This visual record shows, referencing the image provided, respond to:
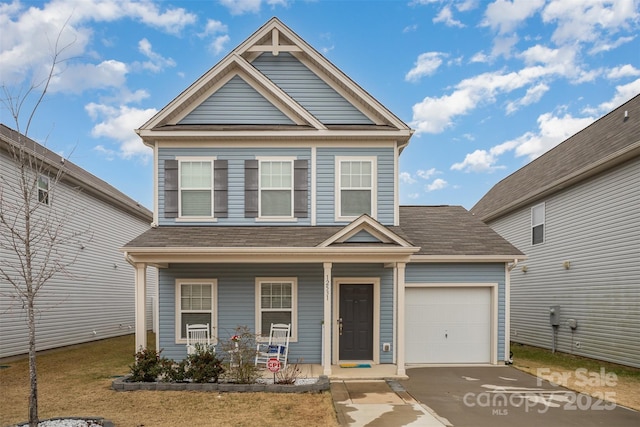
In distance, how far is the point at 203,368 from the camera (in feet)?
27.5

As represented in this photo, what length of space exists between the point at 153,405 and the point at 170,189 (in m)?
5.32

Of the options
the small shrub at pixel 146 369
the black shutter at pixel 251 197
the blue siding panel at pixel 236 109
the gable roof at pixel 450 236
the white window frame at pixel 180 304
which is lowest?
the small shrub at pixel 146 369

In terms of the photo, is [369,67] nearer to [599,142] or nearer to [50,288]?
[599,142]

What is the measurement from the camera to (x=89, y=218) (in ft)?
53.1

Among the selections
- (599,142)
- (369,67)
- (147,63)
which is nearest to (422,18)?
(369,67)

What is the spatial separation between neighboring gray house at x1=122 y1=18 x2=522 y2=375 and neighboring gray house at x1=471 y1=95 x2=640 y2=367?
272cm

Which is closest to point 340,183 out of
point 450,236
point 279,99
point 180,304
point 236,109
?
point 279,99

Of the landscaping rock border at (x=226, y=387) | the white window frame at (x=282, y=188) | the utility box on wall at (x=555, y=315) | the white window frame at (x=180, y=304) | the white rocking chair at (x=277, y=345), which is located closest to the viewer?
the landscaping rock border at (x=226, y=387)

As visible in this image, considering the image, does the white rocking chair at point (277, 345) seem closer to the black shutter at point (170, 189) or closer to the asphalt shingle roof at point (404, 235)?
the asphalt shingle roof at point (404, 235)

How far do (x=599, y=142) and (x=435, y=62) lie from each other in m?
10.3

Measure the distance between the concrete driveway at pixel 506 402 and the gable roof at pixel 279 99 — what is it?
5.80m

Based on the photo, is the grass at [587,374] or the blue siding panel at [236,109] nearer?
the grass at [587,374]

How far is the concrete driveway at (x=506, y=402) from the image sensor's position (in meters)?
6.60

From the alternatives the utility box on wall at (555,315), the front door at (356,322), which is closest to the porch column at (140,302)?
the front door at (356,322)
